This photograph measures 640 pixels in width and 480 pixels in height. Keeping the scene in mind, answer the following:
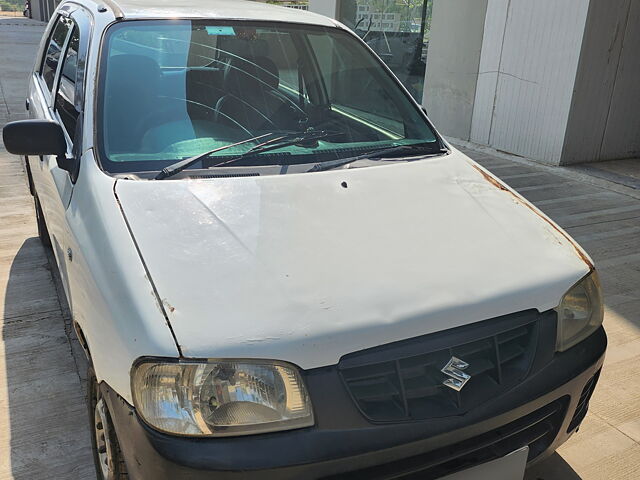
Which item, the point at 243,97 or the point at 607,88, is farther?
the point at 607,88

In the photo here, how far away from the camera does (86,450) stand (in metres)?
2.47

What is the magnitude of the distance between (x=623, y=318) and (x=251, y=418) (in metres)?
3.00

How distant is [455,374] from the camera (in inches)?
67.8

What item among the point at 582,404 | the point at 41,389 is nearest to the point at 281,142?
the point at 582,404

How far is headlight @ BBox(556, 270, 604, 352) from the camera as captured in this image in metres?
1.99

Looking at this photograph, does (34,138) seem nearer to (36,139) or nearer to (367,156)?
(36,139)

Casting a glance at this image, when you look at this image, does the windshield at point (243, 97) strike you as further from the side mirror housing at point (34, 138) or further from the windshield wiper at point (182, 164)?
the side mirror housing at point (34, 138)

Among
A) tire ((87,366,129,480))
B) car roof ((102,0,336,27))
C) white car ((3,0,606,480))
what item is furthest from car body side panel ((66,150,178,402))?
car roof ((102,0,336,27))

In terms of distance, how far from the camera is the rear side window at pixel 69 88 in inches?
105

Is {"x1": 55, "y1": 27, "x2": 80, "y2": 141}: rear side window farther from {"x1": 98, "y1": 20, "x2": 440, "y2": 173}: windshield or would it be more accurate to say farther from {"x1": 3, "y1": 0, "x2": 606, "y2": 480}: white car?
{"x1": 98, "y1": 20, "x2": 440, "y2": 173}: windshield

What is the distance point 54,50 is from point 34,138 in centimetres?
158

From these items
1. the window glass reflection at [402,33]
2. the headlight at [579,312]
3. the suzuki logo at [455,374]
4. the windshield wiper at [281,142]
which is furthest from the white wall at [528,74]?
the suzuki logo at [455,374]

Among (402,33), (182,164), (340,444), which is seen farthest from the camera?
(402,33)

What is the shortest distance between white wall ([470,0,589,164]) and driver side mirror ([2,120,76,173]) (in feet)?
19.2
